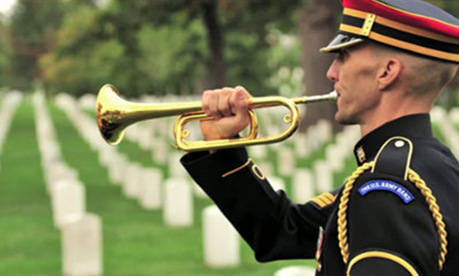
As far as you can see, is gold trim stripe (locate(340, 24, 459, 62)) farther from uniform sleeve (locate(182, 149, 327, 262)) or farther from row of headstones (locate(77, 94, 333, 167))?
row of headstones (locate(77, 94, 333, 167))

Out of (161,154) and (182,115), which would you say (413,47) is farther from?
(161,154)

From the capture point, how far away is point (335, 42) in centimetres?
291

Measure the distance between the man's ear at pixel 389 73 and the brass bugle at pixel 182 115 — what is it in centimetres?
22

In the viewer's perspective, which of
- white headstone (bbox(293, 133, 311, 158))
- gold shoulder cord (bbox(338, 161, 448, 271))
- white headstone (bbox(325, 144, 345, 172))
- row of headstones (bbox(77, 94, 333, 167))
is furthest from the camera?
white headstone (bbox(293, 133, 311, 158))

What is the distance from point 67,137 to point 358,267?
1150 inches

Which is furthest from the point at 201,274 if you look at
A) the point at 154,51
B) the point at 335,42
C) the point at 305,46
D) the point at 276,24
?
the point at 154,51

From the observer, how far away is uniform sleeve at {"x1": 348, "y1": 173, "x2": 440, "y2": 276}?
96.1 inches

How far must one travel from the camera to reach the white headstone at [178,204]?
12352mm

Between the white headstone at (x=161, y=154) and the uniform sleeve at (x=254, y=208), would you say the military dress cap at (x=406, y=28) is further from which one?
the white headstone at (x=161, y=154)

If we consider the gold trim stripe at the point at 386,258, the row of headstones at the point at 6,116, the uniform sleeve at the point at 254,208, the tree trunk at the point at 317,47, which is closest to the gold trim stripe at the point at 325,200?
the uniform sleeve at the point at 254,208

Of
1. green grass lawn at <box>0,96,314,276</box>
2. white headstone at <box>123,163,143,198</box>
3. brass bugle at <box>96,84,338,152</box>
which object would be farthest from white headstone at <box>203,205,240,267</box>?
brass bugle at <box>96,84,338,152</box>

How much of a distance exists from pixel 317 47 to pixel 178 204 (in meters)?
17.6

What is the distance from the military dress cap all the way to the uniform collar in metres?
0.20

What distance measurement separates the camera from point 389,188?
2.53 meters
